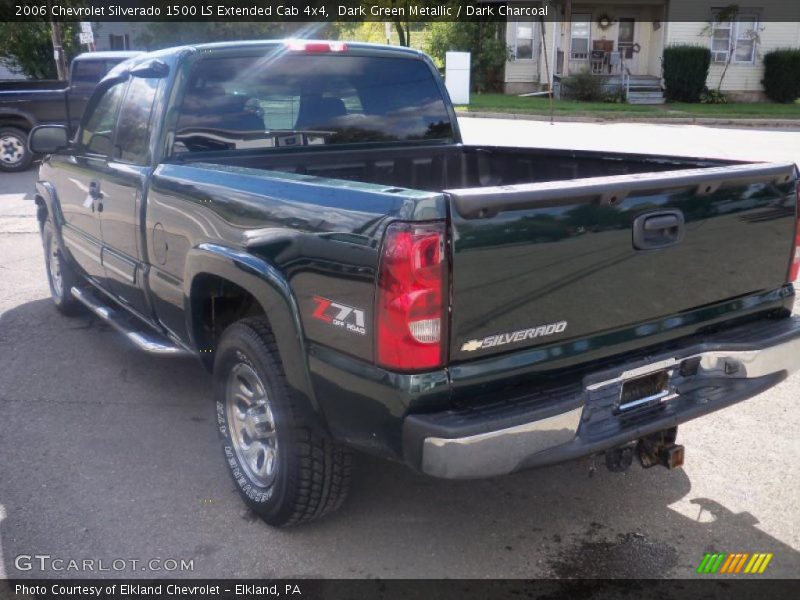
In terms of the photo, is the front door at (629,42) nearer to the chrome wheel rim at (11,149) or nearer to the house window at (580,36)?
the house window at (580,36)

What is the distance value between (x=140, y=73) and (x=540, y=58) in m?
29.0

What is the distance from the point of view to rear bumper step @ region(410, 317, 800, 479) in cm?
262

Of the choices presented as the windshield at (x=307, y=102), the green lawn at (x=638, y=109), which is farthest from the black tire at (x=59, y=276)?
the green lawn at (x=638, y=109)

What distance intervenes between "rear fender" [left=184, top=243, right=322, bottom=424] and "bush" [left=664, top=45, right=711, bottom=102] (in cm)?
2774

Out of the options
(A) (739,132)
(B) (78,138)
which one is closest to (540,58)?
(A) (739,132)

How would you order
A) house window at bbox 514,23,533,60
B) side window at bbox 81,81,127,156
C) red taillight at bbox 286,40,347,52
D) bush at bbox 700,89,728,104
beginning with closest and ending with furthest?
red taillight at bbox 286,40,347,52 → side window at bbox 81,81,127,156 → bush at bbox 700,89,728,104 → house window at bbox 514,23,533,60

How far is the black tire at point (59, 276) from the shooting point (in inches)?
240

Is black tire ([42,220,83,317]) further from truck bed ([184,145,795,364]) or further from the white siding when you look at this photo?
the white siding

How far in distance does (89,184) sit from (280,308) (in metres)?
2.50

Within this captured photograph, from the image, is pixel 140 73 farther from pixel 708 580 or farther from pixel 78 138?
pixel 708 580

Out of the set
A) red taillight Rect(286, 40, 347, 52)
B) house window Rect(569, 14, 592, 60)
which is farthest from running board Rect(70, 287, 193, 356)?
house window Rect(569, 14, 592, 60)

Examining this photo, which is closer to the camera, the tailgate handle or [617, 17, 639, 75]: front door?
the tailgate handle

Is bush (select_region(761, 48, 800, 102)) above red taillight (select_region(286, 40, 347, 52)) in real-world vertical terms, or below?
below

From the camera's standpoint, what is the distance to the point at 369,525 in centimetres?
353
